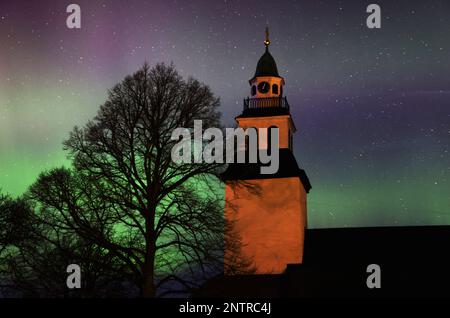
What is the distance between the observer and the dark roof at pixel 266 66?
141ft

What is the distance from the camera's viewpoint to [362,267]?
128ft

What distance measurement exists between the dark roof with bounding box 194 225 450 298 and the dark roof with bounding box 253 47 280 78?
11.2m

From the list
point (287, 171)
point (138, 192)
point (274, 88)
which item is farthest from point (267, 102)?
point (138, 192)

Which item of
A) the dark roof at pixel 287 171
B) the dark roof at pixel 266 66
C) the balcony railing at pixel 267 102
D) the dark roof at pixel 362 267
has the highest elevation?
the dark roof at pixel 266 66

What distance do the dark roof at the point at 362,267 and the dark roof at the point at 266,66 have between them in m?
11.2

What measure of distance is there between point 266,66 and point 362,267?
1514cm

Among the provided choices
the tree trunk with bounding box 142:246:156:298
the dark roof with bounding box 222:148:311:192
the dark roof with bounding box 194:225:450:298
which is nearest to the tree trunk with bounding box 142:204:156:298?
the tree trunk with bounding box 142:246:156:298

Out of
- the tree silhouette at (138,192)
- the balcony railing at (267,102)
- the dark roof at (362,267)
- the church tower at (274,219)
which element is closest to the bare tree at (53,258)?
the tree silhouette at (138,192)

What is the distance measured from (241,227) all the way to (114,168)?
17.9 metres

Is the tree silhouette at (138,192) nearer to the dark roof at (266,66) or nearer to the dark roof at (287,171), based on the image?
Result: the dark roof at (287,171)

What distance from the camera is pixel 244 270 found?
24.5 metres

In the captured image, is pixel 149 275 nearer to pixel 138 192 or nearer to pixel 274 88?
pixel 138 192
